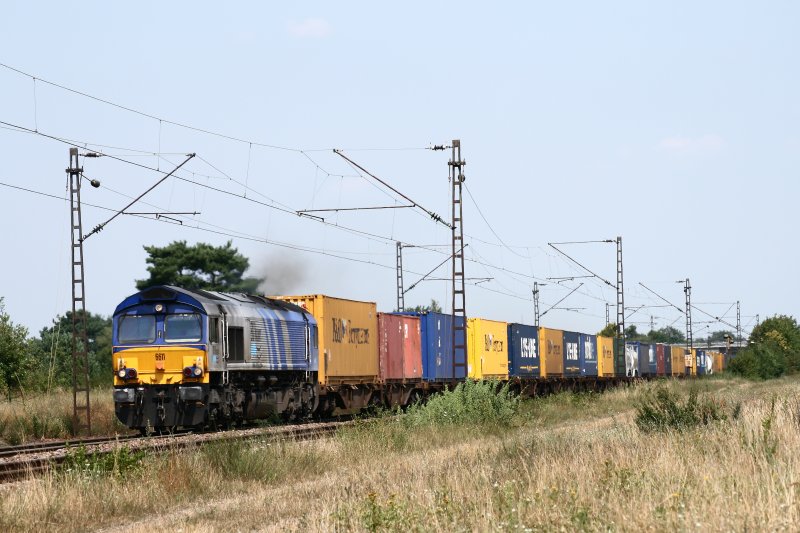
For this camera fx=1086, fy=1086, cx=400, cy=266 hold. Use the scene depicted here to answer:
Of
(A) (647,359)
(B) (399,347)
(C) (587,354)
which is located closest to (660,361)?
(A) (647,359)

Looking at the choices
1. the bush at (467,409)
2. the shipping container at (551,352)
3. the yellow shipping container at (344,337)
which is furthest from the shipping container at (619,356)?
the bush at (467,409)

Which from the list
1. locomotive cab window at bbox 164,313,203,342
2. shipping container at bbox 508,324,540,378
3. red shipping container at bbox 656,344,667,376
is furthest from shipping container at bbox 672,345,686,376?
locomotive cab window at bbox 164,313,203,342

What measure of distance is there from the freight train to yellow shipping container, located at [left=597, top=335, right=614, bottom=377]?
20.8 m

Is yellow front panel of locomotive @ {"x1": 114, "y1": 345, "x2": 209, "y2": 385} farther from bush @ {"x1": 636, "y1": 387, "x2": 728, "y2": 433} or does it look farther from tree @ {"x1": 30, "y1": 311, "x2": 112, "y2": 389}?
bush @ {"x1": 636, "y1": 387, "x2": 728, "y2": 433}

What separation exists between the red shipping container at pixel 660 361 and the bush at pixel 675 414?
202 ft

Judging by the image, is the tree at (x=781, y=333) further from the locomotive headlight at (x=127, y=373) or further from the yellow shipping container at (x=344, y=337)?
the locomotive headlight at (x=127, y=373)

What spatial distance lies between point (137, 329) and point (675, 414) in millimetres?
13358

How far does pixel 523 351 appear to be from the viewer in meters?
48.0

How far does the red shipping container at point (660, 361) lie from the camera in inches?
3187

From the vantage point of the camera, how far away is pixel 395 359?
120 ft

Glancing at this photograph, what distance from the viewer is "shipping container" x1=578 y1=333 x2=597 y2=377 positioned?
60.4 m

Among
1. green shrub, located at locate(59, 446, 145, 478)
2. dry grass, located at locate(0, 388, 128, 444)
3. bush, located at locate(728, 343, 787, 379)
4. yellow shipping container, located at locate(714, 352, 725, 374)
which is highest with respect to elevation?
green shrub, located at locate(59, 446, 145, 478)

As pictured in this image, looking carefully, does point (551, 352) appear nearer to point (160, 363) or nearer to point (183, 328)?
point (183, 328)

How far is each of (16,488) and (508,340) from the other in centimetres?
3393
